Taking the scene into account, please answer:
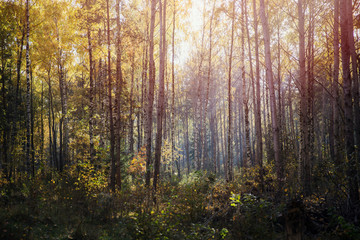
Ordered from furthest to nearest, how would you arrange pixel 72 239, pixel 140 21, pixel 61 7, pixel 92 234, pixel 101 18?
pixel 140 21, pixel 61 7, pixel 101 18, pixel 92 234, pixel 72 239

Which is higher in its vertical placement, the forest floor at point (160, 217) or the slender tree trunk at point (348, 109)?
the slender tree trunk at point (348, 109)

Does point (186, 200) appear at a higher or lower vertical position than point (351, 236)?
lower

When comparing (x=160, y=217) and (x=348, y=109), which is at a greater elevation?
(x=348, y=109)

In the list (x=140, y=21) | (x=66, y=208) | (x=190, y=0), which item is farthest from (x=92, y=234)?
(x=140, y=21)

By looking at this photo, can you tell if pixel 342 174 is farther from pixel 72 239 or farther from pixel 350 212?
pixel 72 239

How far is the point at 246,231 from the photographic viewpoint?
4.40 meters

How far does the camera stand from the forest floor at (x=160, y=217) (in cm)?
430

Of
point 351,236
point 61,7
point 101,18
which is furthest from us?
point 61,7

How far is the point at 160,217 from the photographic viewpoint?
468cm

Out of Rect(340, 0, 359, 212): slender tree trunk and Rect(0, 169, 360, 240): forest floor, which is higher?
Rect(340, 0, 359, 212): slender tree trunk

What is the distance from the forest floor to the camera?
4305 mm

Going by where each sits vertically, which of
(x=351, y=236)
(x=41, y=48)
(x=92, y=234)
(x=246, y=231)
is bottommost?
(x=92, y=234)

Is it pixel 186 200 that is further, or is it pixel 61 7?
pixel 61 7

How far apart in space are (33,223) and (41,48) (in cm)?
1166
